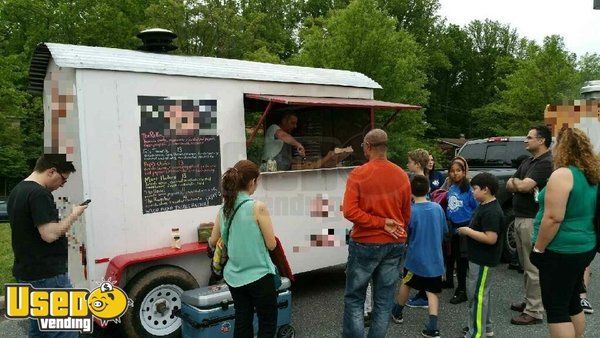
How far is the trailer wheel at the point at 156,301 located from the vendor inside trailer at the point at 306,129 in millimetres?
1538

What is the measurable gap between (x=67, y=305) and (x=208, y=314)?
114cm

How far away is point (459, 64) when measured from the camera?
5109cm

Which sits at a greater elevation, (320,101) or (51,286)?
(320,101)

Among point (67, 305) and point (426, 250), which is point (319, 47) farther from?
point (67, 305)

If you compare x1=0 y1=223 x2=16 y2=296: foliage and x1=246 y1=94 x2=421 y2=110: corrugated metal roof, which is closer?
x1=246 y1=94 x2=421 y2=110: corrugated metal roof

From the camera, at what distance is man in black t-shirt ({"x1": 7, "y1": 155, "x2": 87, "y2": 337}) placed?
323 cm

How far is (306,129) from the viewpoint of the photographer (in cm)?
673

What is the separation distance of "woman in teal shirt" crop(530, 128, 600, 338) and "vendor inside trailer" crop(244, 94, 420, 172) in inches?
103

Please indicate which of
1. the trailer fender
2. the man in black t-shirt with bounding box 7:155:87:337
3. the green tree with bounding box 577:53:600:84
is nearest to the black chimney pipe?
the man in black t-shirt with bounding box 7:155:87:337

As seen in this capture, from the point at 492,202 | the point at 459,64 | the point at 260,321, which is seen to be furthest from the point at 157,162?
the point at 459,64

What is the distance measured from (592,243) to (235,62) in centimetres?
380

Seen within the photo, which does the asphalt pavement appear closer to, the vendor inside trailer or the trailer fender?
the trailer fender

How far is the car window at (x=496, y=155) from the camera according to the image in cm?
809

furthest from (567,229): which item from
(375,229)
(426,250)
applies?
(426,250)
